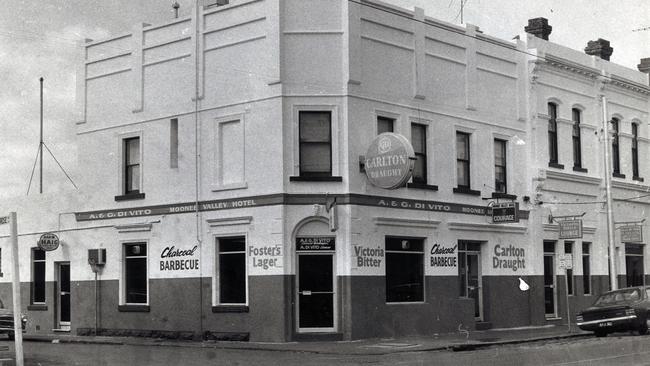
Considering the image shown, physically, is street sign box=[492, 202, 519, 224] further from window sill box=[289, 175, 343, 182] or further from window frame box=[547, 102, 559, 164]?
window sill box=[289, 175, 343, 182]

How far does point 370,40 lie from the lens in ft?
86.9

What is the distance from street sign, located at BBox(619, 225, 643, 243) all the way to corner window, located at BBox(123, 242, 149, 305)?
61.6ft

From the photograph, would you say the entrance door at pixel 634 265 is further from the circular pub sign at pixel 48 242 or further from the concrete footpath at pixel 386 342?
the circular pub sign at pixel 48 242

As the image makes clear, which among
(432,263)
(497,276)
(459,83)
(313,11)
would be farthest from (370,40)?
(497,276)

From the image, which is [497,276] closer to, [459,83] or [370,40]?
[459,83]

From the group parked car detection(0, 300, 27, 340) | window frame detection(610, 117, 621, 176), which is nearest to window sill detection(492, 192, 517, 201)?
window frame detection(610, 117, 621, 176)

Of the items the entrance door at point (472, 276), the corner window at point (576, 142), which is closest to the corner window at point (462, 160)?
the entrance door at point (472, 276)

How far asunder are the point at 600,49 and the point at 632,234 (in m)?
8.22

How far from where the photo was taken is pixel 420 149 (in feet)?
92.4

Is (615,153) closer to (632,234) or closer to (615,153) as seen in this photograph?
(615,153)

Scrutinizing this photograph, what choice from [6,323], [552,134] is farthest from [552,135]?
[6,323]

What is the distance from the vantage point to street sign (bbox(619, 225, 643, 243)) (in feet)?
116

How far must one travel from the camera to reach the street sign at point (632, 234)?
116ft

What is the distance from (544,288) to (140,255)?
14.4 metres
